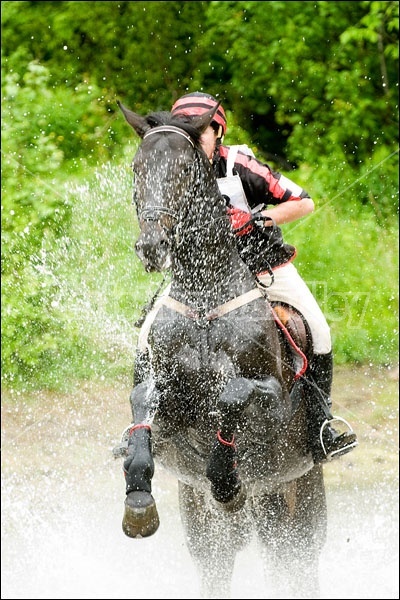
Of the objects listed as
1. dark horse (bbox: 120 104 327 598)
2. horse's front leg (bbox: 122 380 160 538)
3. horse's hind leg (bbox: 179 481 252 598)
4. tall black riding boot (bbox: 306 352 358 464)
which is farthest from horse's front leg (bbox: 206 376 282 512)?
horse's hind leg (bbox: 179 481 252 598)

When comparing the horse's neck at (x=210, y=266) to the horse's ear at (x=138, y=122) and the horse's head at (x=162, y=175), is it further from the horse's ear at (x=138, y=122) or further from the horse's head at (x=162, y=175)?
the horse's ear at (x=138, y=122)

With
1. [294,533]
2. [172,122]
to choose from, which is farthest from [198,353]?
[294,533]

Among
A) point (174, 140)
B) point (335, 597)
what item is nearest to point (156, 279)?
point (335, 597)

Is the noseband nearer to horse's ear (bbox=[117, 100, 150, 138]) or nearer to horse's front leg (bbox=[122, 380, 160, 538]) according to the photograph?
horse's ear (bbox=[117, 100, 150, 138])

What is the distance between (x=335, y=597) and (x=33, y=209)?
485 cm

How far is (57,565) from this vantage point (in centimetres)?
660

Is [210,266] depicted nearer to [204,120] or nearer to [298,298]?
[204,120]

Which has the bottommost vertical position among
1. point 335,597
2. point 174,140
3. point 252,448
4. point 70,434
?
point 70,434

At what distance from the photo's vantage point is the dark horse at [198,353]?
12.5 ft

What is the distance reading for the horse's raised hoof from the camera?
3.98 m

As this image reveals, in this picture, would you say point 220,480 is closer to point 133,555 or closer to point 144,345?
point 144,345

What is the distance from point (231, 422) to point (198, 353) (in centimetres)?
31

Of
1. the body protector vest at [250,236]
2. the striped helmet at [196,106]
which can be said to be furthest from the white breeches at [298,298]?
the striped helmet at [196,106]

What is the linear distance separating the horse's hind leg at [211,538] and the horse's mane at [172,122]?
218 centimetres
